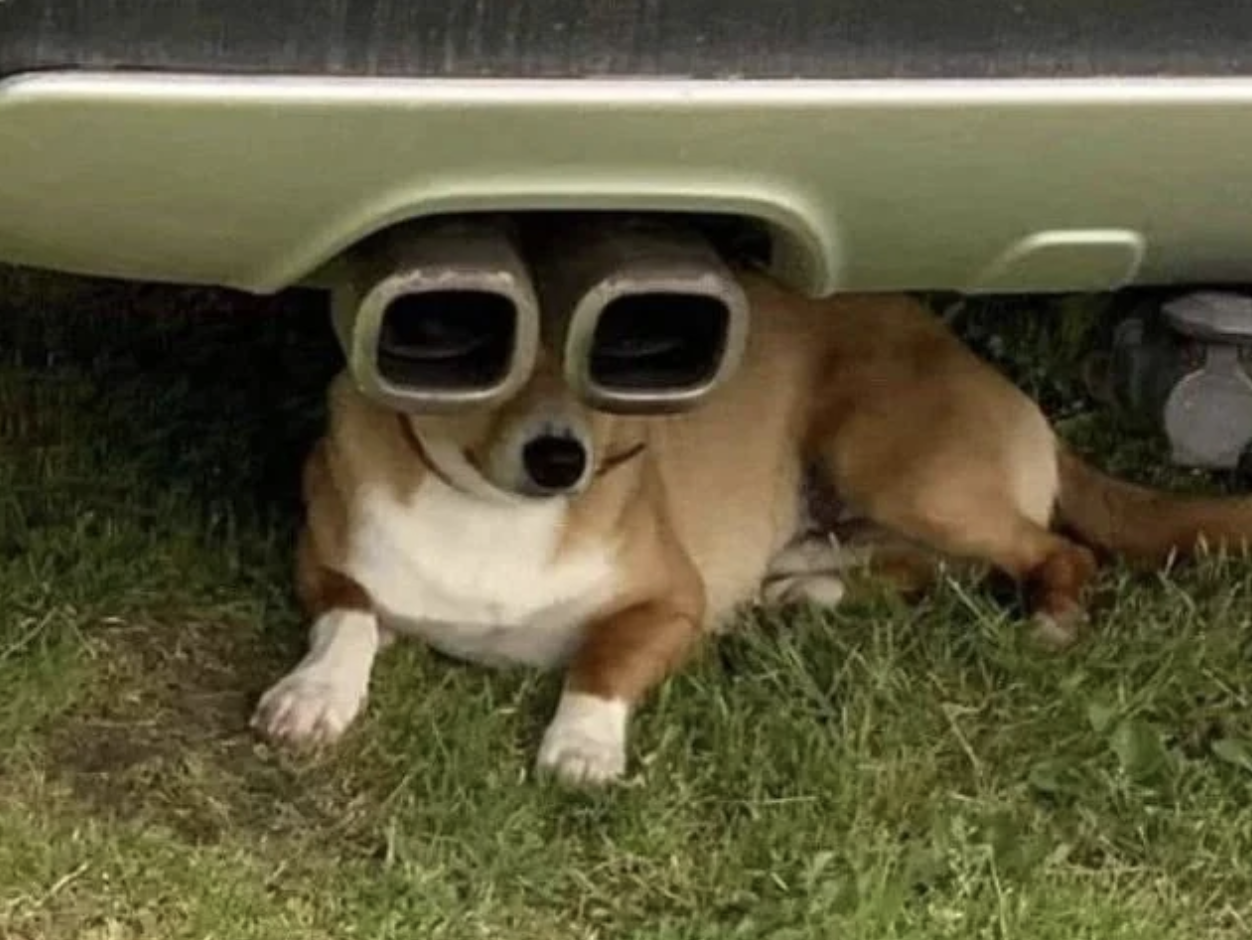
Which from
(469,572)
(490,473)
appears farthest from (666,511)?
(490,473)

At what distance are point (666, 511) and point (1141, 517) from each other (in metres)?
0.53

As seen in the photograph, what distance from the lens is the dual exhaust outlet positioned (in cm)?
209

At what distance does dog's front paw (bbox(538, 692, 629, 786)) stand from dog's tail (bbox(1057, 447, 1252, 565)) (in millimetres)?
743

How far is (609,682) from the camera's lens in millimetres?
2824

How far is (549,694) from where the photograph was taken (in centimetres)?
292

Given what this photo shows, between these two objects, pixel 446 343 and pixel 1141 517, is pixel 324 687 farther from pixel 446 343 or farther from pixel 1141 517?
pixel 1141 517

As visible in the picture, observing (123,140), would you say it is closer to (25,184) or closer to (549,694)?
(25,184)

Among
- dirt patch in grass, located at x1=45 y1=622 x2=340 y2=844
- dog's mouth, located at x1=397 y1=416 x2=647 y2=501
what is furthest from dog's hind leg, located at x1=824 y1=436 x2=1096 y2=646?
dirt patch in grass, located at x1=45 y1=622 x2=340 y2=844

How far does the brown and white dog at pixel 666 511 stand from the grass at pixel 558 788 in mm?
55

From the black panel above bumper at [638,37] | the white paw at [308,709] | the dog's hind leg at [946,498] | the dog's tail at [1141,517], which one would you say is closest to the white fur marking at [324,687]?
the white paw at [308,709]

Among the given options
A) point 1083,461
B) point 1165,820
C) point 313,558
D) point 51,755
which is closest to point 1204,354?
point 1165,820

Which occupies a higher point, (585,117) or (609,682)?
(585,117)

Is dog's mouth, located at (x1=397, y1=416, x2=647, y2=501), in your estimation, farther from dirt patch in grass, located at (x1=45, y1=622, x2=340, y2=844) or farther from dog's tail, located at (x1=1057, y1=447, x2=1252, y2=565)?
dog's tail, located at (x1=1057, y1=447, x2=1252, y2=565)

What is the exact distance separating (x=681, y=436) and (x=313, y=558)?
502mm
